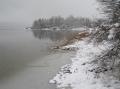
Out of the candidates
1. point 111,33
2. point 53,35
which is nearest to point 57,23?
point 53,35

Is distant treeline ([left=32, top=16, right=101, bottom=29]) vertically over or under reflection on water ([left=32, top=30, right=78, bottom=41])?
over

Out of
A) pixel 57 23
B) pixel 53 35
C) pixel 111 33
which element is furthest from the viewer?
pixel 57 23

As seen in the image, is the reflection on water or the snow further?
the reflection on water

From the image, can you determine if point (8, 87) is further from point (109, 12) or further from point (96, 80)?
point (109, 12)

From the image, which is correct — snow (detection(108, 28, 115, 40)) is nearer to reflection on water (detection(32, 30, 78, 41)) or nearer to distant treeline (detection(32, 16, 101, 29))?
reflection on water (detection(32, 30, 78, 41))

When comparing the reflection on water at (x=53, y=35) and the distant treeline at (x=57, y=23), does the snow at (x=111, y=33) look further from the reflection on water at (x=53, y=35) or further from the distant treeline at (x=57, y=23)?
the distant treeline at (x=57, y=23)

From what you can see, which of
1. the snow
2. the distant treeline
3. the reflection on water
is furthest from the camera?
the distant treeline

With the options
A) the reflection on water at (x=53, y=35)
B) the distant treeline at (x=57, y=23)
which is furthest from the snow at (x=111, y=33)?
the distant treeline at (x=57, y=23)

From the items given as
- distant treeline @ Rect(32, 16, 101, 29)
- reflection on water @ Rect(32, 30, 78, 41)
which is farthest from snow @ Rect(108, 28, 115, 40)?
distant treeline @ Rect(32, 16, 101, 29)

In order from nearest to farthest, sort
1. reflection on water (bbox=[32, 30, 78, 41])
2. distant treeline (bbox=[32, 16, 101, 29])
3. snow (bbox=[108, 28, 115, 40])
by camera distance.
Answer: snow (bbox=[108, 28, 115, 40])
reflection on water (bbox=[32, 30, 78, 41])
distant treeline (bbox=[32, 16, 101, 29])

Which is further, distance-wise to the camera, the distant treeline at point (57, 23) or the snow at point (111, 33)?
the distant treeline at point (57, 23)

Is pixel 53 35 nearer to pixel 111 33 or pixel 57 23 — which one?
pixel 111 33

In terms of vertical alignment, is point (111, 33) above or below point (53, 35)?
above

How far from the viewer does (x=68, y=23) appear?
440ft
